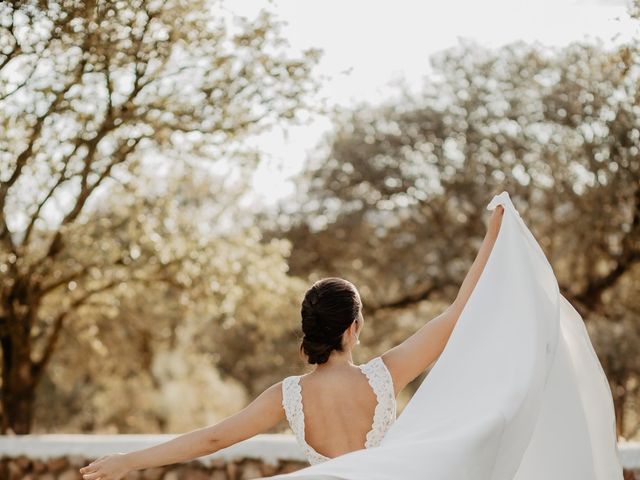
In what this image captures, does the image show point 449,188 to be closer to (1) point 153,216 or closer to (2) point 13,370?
(1) point 153,216

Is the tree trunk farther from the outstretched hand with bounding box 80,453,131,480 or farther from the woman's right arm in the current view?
the woman's right arm

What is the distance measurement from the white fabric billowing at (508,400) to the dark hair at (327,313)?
324mm

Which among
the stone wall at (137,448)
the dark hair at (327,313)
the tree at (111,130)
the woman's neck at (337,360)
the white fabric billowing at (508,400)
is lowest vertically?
the stone wall at (137,448)

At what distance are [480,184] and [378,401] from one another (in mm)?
12727

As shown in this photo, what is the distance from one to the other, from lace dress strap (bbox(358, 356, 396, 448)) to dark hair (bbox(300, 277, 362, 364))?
13 centimetres

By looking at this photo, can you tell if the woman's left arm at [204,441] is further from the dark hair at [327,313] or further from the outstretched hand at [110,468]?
the dark hair at [327,313]

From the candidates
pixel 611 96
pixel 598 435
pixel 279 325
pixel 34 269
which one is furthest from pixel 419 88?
pixel 598 435

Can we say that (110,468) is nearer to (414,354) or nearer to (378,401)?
(378,401)

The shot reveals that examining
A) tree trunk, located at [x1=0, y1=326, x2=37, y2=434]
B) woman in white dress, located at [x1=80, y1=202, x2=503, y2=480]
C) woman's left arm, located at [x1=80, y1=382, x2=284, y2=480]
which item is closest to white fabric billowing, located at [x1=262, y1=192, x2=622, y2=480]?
woman in white dress, located at [x1=80, y1=202, x2=503, y2=480]

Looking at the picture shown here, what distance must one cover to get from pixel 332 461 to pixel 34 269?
23.3 ft

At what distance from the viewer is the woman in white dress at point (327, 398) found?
3174 millimetres

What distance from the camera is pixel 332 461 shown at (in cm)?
288

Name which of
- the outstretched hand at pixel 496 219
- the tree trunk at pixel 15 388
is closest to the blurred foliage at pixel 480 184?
the tree trunk at pixel 15 388

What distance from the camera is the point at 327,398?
3227 millimetres
